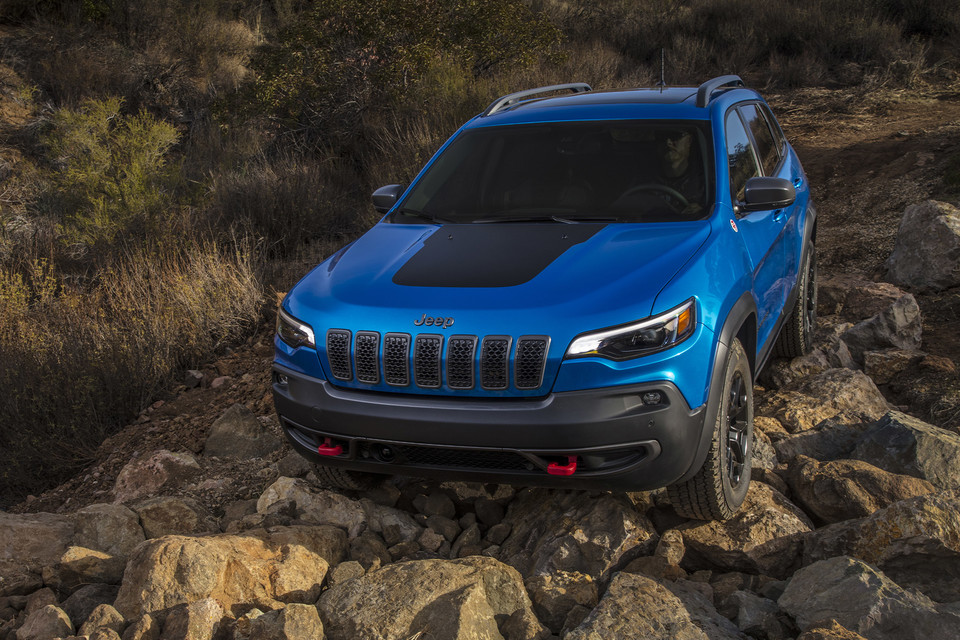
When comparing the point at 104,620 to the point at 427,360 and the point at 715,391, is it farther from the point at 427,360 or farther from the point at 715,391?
the point at 715,391

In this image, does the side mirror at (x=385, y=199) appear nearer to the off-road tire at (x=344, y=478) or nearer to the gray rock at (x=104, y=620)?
the off-road tire at (x=344, y=478)

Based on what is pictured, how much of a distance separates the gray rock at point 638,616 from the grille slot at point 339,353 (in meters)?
1.25

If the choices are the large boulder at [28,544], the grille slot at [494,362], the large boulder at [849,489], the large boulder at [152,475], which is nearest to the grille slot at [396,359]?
the grille slot at [494,362]

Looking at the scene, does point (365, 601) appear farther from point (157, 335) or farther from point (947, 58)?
point (947, 58)

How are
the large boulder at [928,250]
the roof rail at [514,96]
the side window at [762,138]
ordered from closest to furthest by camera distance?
1. the side window at [762,138]
2. the roof rail at [514,96]
3. the large boulder at [928,250]

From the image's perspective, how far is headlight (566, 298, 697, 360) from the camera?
9.80 ft

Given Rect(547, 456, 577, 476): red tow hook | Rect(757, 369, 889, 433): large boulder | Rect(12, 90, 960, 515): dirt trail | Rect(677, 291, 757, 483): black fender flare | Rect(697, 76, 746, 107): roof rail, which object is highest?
Rect(697, 76, 746, 107): roof rail

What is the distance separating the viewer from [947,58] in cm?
1559

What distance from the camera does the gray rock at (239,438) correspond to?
4.90 meters

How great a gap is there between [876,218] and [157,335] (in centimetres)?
709

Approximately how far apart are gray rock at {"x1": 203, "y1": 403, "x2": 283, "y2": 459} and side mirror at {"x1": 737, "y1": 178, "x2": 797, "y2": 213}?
288cm

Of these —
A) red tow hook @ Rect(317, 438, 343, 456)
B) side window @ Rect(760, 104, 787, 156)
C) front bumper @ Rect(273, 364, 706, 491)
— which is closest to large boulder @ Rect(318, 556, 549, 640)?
front bumper @ Rect(273, 364, 706, 491)

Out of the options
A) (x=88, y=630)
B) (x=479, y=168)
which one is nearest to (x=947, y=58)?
(x=479, y=168)

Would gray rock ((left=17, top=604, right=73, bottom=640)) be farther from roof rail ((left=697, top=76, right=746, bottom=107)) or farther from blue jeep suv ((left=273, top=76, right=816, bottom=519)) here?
roof rail ((left=697, top=76, right=746, bottom=107))
